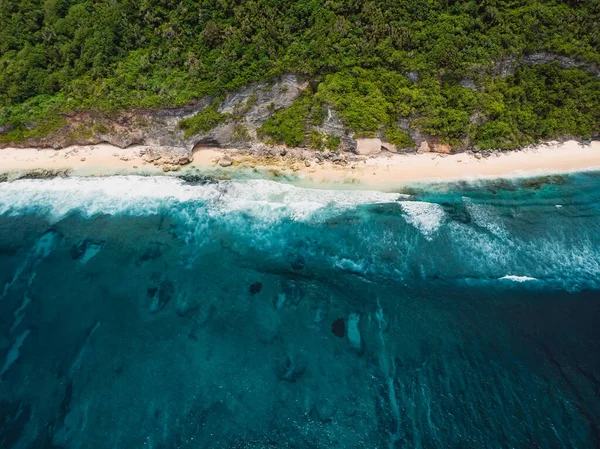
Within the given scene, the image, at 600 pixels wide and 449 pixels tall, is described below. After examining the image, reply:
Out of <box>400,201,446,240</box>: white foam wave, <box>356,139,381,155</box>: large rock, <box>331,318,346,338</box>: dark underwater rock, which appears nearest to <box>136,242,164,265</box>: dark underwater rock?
<box>331,318,346,338</box>: dark underwater rock

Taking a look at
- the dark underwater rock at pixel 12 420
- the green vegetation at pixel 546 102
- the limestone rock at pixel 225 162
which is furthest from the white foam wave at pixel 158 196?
the green vegetation at pixel 546 102

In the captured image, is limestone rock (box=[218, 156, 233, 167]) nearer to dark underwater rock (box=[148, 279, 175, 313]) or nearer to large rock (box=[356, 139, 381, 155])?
large rock (box=[356, 139, 381, 155])

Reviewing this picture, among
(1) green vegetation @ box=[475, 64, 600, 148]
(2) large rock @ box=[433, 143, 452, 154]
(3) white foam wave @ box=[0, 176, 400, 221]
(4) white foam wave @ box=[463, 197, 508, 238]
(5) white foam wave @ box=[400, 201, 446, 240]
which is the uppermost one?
(1) green vegetation @ box=[475, 64, 600, 148]

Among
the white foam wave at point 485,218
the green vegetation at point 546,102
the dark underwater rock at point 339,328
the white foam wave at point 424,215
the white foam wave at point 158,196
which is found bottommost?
the white foam wave at point 158,196

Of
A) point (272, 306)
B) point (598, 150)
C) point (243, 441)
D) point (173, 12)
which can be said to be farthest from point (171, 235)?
point (598, 150)

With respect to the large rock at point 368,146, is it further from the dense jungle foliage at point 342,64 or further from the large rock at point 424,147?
the large rock at point 424,147
